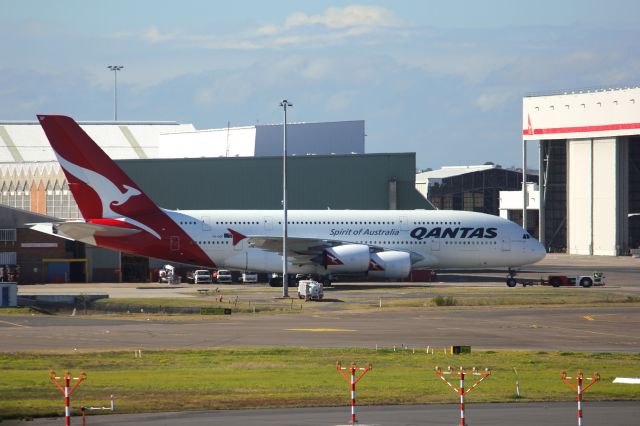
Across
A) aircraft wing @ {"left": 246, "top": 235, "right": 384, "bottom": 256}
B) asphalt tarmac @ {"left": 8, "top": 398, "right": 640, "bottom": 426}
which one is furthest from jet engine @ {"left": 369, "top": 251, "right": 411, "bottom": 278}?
asphalt tarmac @ {"left": 8, "top": 398, "right": 640, "bottom": 426}

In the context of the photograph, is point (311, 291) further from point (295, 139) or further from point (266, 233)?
point (295, 139)

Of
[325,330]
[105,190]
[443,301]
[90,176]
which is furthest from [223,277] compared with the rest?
[325,330]

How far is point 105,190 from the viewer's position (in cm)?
7450

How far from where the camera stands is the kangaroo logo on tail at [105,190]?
74062 millimetres

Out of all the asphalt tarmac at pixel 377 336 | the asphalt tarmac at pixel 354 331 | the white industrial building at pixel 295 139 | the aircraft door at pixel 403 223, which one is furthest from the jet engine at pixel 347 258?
the white industrial building at pixel 295 139

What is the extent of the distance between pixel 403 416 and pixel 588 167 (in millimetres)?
100432

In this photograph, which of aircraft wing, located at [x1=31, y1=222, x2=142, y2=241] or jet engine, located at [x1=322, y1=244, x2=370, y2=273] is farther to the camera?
jet engine, located at [x1=322, y1=244, x2=370, y2=273]

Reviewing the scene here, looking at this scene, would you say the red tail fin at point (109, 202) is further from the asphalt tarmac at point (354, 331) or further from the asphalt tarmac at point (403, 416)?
the asphalt tarmac at point (403, 416)

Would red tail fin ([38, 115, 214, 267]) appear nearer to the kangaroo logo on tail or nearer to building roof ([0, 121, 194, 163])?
the kangaroo logo on tail

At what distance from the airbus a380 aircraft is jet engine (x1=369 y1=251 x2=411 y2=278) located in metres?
0.07

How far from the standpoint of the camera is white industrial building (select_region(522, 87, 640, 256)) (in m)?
119

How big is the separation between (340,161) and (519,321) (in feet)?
145

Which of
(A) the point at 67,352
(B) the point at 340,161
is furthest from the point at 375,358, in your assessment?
(B) the point at 340,161

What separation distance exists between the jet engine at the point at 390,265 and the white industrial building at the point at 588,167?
48740 millimetres
